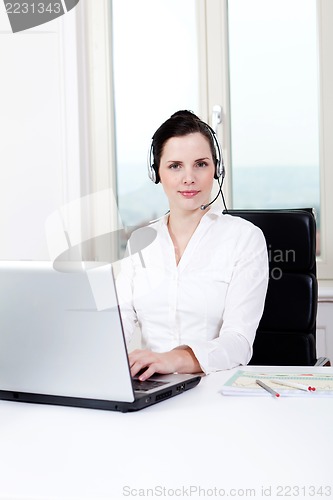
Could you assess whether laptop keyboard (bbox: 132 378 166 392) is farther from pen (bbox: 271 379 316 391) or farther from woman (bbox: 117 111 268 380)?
woman (bbox: 117 111 268 380)

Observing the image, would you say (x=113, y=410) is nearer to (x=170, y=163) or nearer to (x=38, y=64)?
(x=170, y=163)

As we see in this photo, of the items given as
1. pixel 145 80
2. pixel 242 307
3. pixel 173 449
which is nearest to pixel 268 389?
pixel 173 449

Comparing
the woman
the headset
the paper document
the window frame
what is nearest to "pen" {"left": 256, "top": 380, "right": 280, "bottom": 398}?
the paper document

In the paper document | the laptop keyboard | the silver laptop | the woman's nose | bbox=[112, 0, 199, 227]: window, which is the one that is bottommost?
the paper document

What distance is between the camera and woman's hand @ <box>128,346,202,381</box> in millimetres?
1342

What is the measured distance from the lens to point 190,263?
188cm

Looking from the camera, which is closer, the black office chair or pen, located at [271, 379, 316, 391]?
pen, located at [271, 379, 316, 391]

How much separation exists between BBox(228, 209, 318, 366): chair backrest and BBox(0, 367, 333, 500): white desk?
78 centimetres

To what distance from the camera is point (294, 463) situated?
889mm

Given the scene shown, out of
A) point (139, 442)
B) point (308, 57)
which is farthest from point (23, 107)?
point (139, 442)

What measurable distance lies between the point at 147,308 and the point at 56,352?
2.49 ft

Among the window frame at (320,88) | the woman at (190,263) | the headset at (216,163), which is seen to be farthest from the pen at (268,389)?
the window frame at (320,88)

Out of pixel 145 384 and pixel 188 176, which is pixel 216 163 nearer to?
pixel 188 176

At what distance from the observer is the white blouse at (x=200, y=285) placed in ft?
5.89
